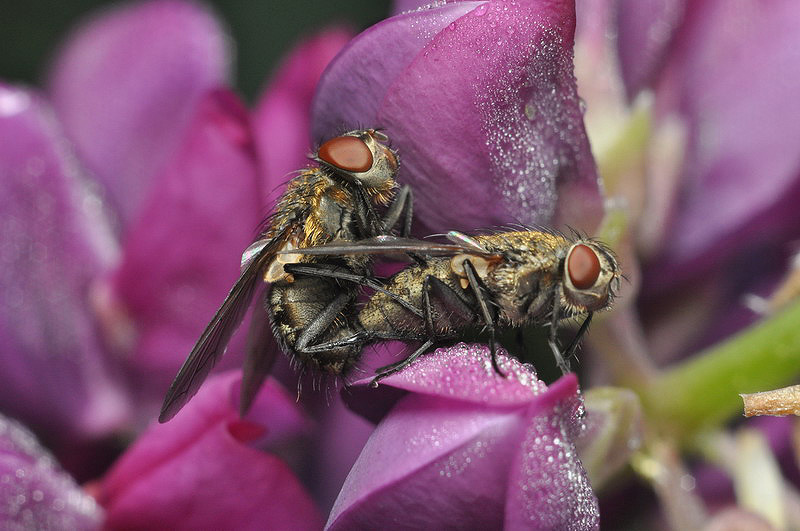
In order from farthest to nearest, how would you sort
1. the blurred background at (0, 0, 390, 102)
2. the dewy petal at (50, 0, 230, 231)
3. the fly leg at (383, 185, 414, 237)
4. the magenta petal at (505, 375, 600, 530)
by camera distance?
the blurred background at (0, 0, 390, 102) < the dewy petal at (50, 0, 230, 231) < the fly leg at (383, 185, 414, 237) < the magenta petal at (505, 375, 600, 530)

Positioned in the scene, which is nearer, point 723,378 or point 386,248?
point 386,248

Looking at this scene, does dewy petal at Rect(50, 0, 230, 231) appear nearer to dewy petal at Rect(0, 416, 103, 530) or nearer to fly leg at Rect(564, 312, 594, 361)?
dewy petal at Rect(0, 416, 103, 530)

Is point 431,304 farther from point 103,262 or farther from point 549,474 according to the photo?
point 103,262

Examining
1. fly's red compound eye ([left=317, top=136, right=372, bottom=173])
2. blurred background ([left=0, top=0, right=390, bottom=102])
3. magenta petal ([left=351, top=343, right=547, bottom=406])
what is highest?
fly's red compound eye ([left=317, top=136, right=372, bottom=173])

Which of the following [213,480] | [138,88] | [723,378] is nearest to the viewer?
[213,480]

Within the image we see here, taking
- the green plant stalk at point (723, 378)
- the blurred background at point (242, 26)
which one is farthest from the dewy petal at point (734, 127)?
the blurred background at point (242, 26)

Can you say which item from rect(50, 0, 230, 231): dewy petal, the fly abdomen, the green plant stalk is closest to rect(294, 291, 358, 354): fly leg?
the fly abdomen

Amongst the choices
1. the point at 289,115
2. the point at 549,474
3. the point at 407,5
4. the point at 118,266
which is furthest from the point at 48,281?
the point at 549,474

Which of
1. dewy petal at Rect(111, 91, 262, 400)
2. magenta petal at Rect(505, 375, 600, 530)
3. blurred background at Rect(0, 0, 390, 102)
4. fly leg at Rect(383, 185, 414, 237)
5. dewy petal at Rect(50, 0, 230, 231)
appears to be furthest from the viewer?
blurred background at Rect(0, 0, 390, 102)
